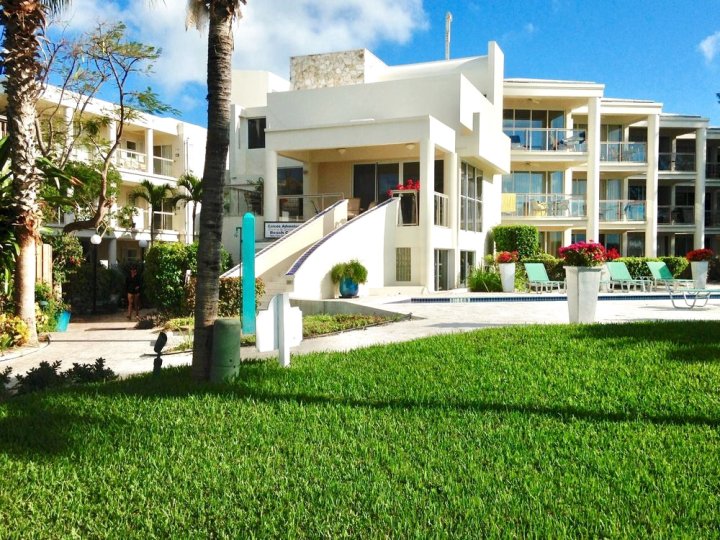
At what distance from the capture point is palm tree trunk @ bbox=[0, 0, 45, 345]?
469 inches

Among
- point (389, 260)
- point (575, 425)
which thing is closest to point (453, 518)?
point (575, 425)

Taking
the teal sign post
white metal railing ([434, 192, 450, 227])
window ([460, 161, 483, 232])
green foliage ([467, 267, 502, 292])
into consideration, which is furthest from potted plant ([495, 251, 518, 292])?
the teal sign post

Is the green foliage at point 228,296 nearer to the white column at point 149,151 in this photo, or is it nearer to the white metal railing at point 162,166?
the white column at point 149,151

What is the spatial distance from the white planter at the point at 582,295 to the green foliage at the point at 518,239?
1637 centimetres

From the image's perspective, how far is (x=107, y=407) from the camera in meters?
6.30

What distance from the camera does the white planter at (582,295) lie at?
472 inches

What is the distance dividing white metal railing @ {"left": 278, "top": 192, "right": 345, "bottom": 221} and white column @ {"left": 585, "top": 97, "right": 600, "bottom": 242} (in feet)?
49.8

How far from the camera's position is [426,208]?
842 inches

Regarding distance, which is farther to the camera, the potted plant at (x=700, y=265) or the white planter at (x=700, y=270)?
the white planter at (x=700, y=270)

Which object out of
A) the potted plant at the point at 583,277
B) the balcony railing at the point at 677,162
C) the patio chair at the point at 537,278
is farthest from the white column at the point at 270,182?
the balcony railing at the point at 677,162

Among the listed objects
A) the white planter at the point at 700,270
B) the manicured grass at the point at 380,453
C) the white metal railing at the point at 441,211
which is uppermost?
the white metal railing at the point at 441,211

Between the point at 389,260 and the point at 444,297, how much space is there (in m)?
3.56

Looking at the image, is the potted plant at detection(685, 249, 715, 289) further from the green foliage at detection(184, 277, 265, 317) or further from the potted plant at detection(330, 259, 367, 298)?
the green foliage at detection(184, 277, 265, 317)

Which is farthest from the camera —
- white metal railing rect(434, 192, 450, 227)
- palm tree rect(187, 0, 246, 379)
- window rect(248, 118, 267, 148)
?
window rect(248, 118, 267, 148)
